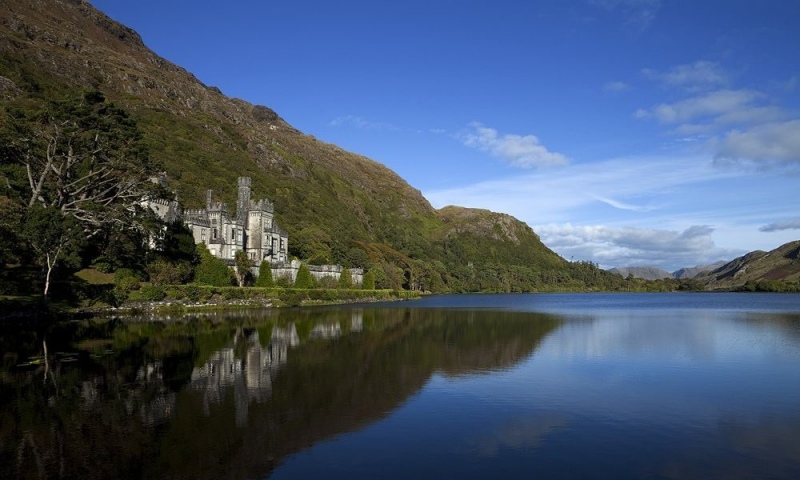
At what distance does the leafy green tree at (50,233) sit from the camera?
42.6 meters

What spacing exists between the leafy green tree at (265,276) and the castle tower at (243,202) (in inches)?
431

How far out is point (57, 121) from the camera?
48750 mm

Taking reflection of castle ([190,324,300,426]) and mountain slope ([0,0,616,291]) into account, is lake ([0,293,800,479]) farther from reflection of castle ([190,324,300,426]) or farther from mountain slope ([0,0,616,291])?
mountain slope ([0,0,616,291])

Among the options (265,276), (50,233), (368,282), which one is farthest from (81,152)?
(368,282)

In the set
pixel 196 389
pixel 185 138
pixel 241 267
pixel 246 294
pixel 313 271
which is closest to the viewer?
pixel 196 389

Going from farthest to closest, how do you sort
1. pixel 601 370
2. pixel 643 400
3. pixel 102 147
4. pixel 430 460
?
pixel 102 147 → pixel 601 370 → pixel 643 400 → pixel 430 460

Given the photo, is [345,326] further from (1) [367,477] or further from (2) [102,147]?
(1) [367,477]

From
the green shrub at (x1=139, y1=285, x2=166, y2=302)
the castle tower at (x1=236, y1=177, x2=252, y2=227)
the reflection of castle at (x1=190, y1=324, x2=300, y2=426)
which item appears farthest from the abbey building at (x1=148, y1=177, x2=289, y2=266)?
the reflection of castle at (x1=190, y1=324, x2=300, y2=426)

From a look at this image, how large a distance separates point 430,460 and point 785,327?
49014mm

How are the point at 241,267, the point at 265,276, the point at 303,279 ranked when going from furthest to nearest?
the point at 303,279 → the point at 265,276 → the point at 241,267

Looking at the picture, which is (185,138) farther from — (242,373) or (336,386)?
(336,386)

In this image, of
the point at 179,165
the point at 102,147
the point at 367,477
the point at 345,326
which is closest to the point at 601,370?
the point at 367,477

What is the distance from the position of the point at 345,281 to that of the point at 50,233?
2165 inches

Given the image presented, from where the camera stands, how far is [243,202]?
293 feet
